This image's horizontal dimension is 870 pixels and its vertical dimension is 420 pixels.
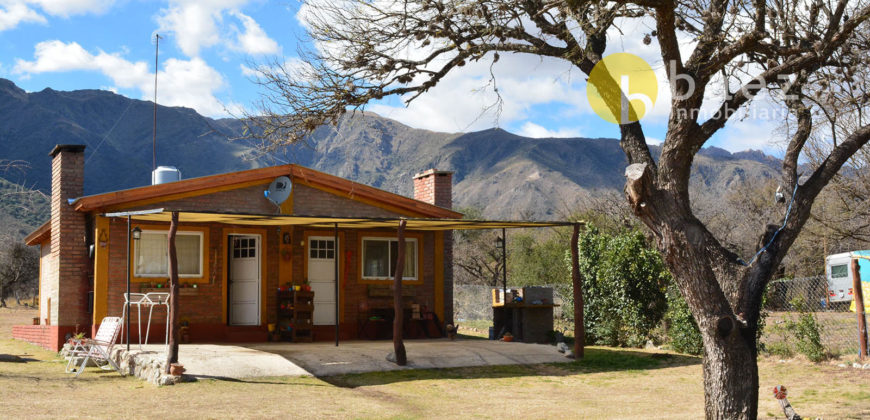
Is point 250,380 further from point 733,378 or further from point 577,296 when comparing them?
point 733,378

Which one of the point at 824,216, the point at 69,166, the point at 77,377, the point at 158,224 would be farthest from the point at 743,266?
the point at 824,216

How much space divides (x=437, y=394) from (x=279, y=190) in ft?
20.5

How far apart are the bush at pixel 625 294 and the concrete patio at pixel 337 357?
2532 millimetres

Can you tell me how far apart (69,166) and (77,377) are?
4.67 meters

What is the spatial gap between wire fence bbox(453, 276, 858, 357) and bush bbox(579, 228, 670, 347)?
1.31 m

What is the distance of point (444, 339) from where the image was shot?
1612cm

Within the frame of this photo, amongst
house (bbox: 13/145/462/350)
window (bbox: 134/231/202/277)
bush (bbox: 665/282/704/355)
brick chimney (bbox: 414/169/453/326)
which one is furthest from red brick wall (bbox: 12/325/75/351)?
bush (bbox: 665/282/704/355)

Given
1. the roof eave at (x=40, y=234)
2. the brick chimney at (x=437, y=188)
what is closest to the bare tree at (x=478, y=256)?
the brick chimney at (x=437, y=188)

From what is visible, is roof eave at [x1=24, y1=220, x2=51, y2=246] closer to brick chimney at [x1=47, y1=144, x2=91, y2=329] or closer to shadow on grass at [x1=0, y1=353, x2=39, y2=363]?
brick chimney at [x1=47, y1=144, x2=91, y2=329]

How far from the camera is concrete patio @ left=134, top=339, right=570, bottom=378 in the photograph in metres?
11.3

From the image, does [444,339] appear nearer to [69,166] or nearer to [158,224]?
[158,224]

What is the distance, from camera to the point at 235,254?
1541 centimetres

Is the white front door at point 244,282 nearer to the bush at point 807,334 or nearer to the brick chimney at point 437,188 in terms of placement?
the brick chimney at point 437,188

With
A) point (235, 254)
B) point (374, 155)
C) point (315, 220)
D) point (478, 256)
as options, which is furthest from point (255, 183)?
point (374, 155)
